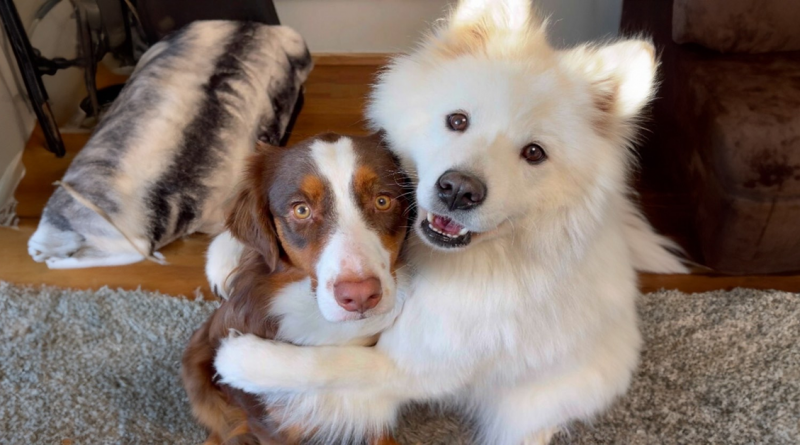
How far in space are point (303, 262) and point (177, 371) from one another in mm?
760

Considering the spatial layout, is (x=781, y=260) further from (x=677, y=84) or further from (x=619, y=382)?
(x=619, y=382)

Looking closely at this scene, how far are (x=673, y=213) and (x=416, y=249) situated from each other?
1.49 m

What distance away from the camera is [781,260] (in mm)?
1973

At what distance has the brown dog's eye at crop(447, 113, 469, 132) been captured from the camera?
3.82 ft

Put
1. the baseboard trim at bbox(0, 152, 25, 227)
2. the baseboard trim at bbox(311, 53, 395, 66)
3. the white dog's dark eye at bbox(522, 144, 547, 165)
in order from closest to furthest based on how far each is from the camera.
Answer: the white dog's dark eye at bbox(522, 144, 547, 165), the baseboard trim at bbox(0, 152, 25, 227), the baseboard trim at bbox(311, 53, 395, 66)

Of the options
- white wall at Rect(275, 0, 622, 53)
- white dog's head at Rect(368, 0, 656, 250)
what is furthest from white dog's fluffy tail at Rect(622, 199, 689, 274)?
white wall at Rect(275, 0, 622, 53)

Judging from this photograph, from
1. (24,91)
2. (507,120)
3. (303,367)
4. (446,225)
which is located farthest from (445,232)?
(24,91)

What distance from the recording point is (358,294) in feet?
3.49

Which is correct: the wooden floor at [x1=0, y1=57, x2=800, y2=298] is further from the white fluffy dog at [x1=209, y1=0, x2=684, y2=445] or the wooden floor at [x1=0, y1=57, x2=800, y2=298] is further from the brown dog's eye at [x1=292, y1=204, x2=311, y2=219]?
the brown dog's eye at [x1=292, y1=204, x2=311, y2=219]

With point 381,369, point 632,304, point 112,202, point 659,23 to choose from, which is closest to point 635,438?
point 632,304

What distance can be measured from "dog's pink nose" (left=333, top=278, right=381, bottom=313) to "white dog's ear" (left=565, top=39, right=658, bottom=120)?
0.59 metres

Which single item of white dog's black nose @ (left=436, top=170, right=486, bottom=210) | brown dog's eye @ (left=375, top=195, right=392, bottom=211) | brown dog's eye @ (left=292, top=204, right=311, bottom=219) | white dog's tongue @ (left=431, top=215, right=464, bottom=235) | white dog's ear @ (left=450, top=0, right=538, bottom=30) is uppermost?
white dog's ear @ (left=450, top=0, right=538, bottom=30)

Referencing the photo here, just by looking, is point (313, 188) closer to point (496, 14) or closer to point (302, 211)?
point (302, 211)

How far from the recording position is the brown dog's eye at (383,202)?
1.20 m
